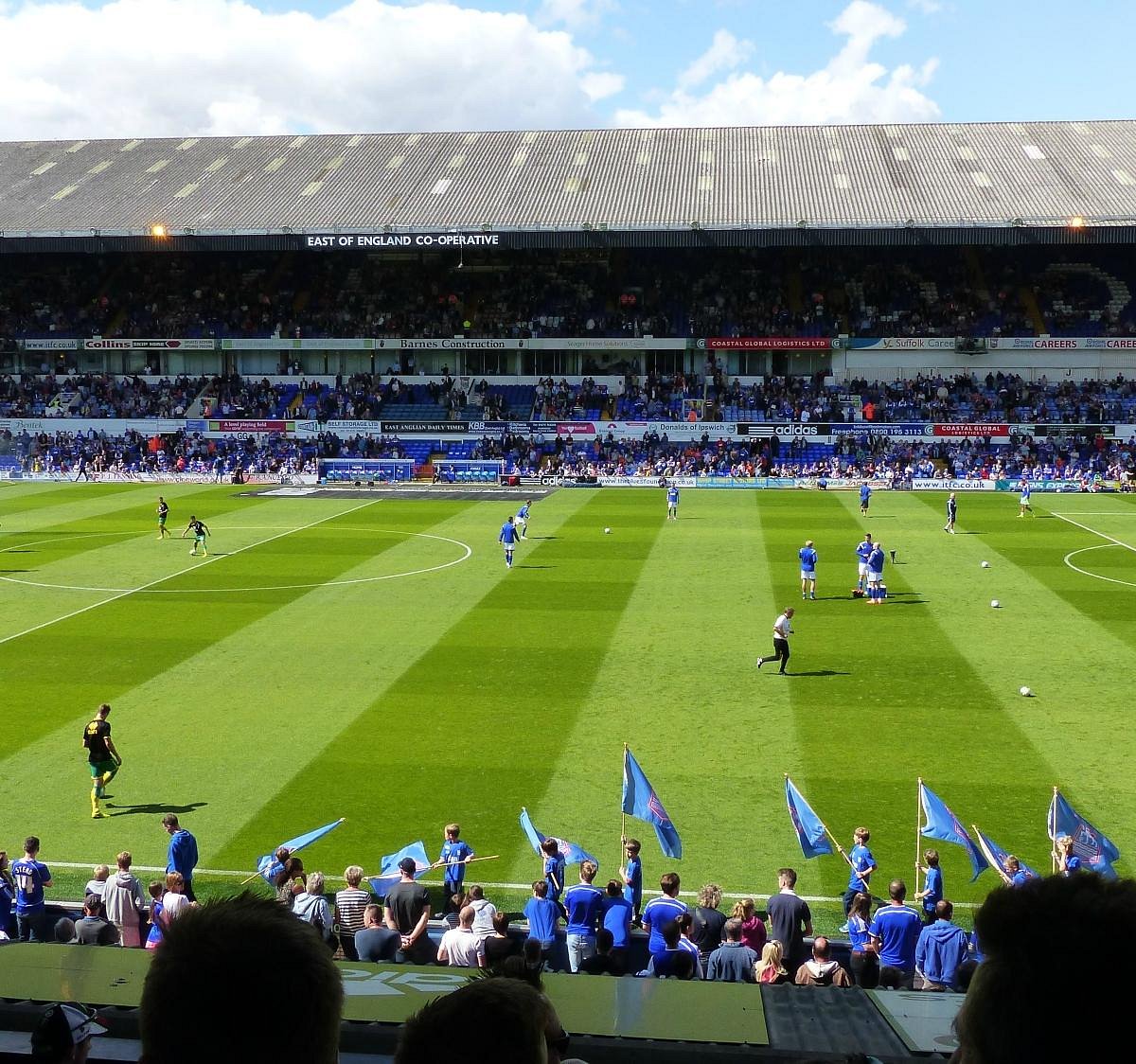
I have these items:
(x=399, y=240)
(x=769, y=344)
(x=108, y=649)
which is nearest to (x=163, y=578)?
(x=108, y=649)

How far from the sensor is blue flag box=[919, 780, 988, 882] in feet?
41.3

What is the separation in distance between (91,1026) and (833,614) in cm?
2541

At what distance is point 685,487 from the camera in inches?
2253

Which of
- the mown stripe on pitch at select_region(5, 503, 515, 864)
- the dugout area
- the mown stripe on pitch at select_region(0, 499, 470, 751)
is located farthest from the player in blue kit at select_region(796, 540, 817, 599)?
the dugout area

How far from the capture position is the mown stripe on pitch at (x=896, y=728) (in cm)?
1524

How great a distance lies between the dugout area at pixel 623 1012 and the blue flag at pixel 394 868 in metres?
6.70

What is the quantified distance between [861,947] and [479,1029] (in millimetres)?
8999

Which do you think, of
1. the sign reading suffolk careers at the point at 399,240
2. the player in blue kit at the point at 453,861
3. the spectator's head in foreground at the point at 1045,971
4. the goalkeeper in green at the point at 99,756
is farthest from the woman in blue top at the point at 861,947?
the sign reading suffolk careers at the point at 399,240

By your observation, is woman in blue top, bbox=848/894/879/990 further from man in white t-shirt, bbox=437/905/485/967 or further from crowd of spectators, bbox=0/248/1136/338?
crowd of spectators, bbox=0/248/1136/338

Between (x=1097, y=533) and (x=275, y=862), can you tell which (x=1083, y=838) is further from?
(x=1097, y=533)

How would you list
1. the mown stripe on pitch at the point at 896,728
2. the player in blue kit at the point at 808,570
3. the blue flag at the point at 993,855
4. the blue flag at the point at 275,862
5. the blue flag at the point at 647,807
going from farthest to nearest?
1. the player in blue kit at the point at 808,570
2. the mown stripe on pitch at the point at 896,728
3. the blue flag at the point at 647,807
4. the blue flag at the point at 275,862
5. the blue flag at the point at 993,855

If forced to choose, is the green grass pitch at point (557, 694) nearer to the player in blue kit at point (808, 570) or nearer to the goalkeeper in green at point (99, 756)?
the goalkeeper in green at point (99, 756)

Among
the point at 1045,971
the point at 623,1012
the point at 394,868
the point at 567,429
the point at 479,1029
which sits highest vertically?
the point at 567,429

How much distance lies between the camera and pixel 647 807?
13523 mm
